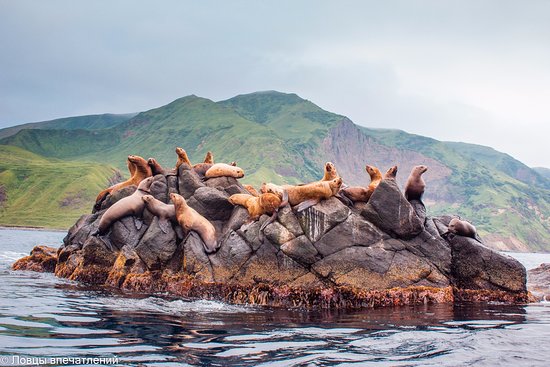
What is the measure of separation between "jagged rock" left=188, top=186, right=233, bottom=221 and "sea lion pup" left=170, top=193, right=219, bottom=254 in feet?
3.22

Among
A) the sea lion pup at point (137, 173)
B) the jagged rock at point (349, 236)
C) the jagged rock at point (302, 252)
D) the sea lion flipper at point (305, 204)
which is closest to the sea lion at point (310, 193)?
the sea lion flipper at point (305, 204)

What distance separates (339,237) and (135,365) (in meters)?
12.6

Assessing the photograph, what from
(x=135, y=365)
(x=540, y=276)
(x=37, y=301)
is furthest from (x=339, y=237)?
(x=540, y=276)

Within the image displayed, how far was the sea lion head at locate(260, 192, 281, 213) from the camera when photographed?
22312mm

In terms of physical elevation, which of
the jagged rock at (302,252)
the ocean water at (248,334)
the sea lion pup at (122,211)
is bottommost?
the ocean water at (248,334)

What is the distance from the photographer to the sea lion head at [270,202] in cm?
2231

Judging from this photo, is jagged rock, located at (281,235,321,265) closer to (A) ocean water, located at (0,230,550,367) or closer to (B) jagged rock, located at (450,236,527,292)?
(A) ocean water, located at (0,230,550,367)

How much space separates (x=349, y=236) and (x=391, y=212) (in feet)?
6.88

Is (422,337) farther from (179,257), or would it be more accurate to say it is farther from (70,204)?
(70,204)

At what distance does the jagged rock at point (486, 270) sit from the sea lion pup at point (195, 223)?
10.3 m

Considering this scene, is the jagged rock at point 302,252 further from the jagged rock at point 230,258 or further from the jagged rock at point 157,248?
the jagged rock at point 157,248

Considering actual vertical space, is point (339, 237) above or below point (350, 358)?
above

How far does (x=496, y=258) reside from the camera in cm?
2253

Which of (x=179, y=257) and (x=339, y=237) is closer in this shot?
(x=339, y=237)
